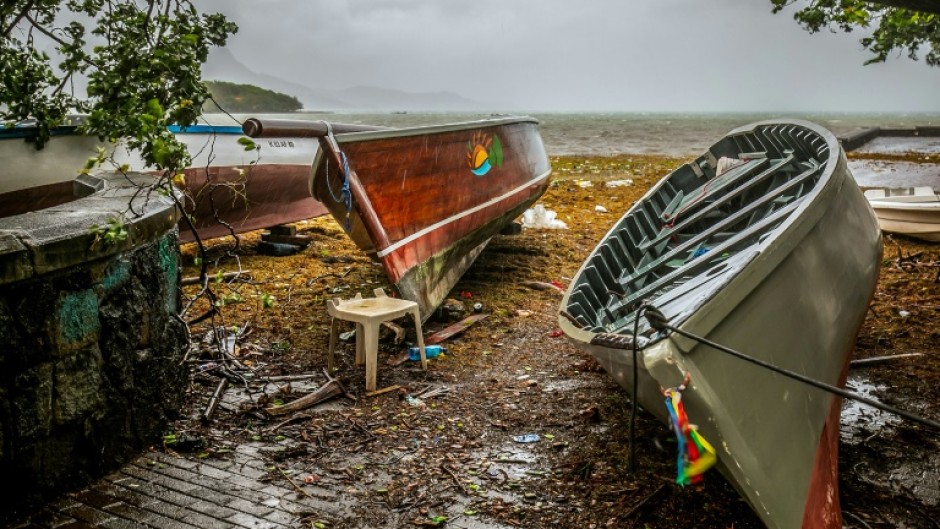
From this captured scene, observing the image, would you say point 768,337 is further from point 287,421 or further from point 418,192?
point 418,192

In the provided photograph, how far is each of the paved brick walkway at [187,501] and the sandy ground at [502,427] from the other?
0.15m

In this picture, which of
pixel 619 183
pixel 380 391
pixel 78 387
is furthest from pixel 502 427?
pixel 619 183

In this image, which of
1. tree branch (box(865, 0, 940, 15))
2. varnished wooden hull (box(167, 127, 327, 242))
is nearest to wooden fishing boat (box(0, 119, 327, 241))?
varnished wooden hull (box(167, 127, 327, 242))

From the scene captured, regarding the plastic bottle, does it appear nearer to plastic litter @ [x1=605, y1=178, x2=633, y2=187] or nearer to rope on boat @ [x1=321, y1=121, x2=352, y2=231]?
Result: rope on boat @ [x1=321, y1=121, x2=352, y2=231]

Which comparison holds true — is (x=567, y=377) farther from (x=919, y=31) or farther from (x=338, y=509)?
(x=919, y=31)

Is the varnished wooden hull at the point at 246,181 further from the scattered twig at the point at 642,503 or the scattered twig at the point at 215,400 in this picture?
the scattered twig at the point at 642,503

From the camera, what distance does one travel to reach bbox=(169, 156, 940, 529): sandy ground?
361 cm

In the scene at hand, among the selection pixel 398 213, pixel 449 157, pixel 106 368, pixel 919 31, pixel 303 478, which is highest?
pixel 919 31

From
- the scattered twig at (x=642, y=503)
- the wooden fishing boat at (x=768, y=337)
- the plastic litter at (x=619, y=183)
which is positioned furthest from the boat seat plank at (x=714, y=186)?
the plastic litter at (x=619, y=183)

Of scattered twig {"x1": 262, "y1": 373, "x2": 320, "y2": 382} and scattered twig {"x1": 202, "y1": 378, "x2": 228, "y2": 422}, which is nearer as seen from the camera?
scattered twig {"x1": 202, "y1": 378, "x2": 228, "y2": 422}

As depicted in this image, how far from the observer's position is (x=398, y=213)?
6473mm

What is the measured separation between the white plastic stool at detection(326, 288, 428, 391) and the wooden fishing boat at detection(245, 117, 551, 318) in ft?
→ 2.27

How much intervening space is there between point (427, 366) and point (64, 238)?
→ 309cm

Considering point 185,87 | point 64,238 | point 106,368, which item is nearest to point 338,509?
point 106,368
